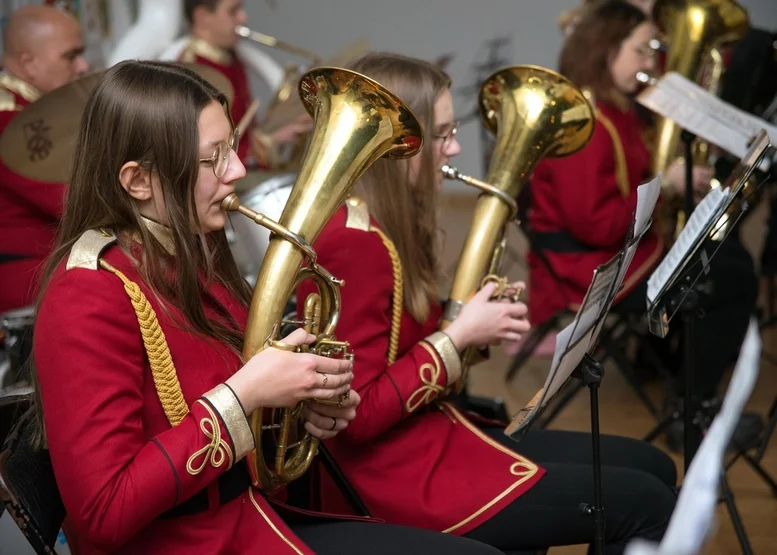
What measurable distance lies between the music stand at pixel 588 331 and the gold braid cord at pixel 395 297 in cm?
36

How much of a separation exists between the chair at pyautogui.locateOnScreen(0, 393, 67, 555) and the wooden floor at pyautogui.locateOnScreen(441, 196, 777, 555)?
3.07ft

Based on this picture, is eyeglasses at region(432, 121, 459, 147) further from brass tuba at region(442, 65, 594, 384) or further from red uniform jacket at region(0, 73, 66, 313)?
red uniform jacket at region(0, 73, 66, 313)

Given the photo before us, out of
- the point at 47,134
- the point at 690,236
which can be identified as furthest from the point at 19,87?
the point at 690,236

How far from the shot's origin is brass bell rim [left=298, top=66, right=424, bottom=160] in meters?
1.41

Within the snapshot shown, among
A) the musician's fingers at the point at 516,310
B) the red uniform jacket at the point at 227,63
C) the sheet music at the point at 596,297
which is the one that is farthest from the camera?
the red uniform jacket at the point at 227,63

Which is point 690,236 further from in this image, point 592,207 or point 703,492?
point 592,207

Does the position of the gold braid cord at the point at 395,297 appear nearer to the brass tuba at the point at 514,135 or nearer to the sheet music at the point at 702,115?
the brass tuba at the point at 514,135

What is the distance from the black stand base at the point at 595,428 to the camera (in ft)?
4.53

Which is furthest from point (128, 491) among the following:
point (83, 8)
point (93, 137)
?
point (83, 8)

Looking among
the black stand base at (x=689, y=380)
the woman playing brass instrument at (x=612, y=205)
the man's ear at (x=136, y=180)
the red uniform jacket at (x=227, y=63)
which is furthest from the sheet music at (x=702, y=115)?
the red uniform jacket at (x=227, y=63)

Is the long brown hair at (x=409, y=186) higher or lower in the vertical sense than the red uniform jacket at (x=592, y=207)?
higher

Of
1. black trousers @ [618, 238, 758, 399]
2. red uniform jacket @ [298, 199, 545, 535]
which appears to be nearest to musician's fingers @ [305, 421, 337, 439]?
red uniform jacket @ [298, 199, 545, 535]

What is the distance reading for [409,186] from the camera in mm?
1710

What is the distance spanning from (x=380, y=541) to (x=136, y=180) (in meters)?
0.60
